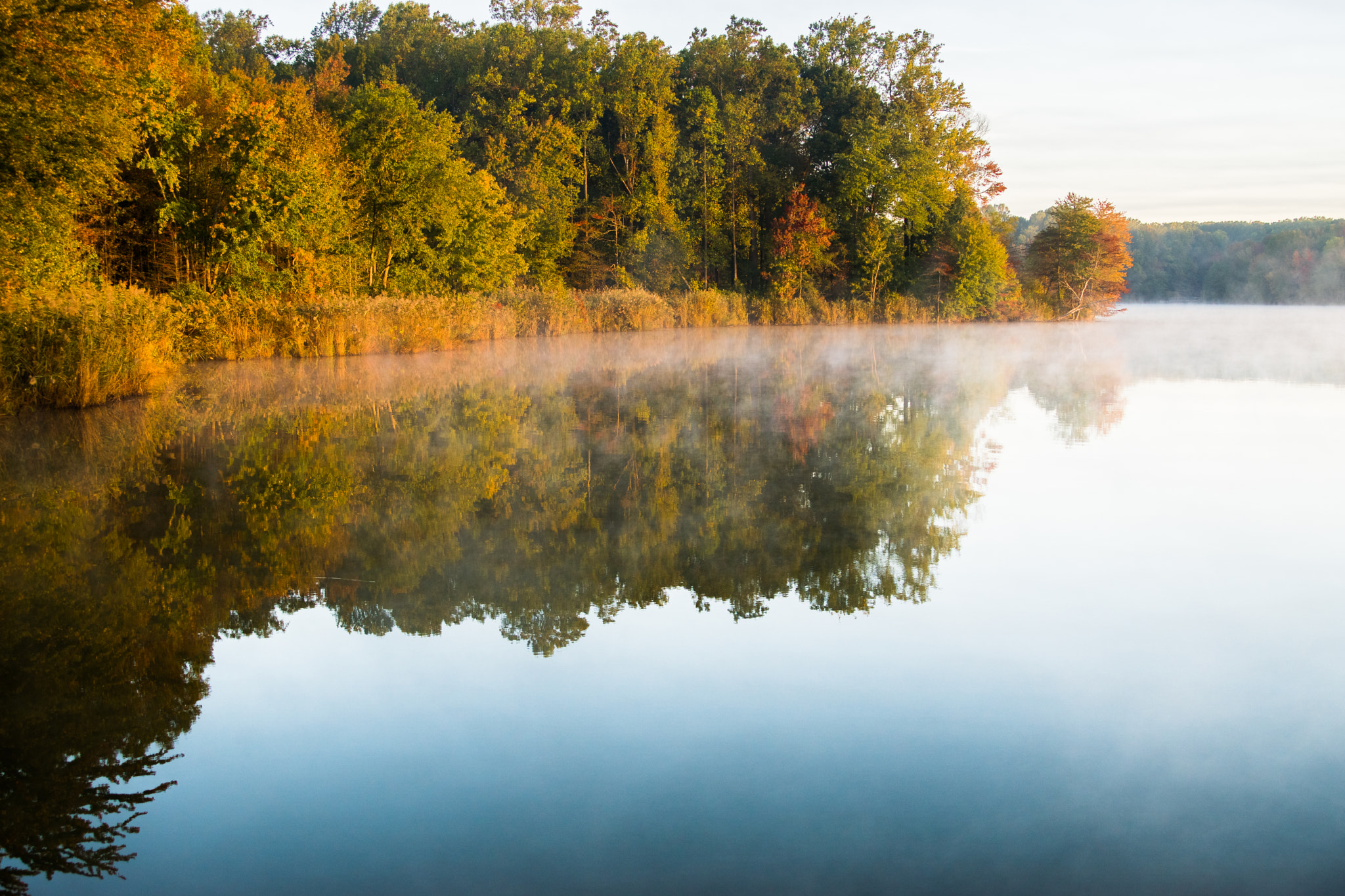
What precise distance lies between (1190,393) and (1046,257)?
34181 millimetres

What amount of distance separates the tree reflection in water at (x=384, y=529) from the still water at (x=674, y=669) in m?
0.03

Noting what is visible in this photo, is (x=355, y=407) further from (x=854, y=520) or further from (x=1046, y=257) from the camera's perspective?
(x=1046, y=257)

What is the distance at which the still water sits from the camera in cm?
244

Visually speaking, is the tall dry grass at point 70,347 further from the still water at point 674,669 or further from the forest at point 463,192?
the still water at point 674,669

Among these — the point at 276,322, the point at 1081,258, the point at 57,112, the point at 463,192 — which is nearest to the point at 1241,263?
the point at 1081,258

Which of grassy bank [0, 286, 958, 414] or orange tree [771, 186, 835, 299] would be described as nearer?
grassy bank [0, 286, 958, 414]

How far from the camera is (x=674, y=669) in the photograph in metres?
3.56

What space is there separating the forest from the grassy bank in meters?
0.06

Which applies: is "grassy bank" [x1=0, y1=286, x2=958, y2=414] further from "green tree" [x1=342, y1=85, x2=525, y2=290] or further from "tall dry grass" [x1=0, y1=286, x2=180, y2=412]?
"green tree" [x1=342, y1=85, x2=525, y2=290]

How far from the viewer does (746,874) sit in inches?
91.0

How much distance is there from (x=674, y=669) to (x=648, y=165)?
38459mm

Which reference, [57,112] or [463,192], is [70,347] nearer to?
[57,112]

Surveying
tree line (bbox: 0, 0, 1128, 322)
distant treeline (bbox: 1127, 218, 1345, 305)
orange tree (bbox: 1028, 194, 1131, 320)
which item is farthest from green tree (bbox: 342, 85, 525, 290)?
distant treeline (bbox: 1127, 218, 1345, 305)

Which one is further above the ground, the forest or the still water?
the forest
